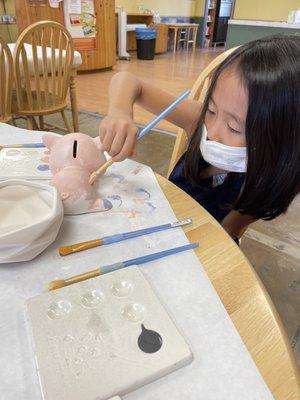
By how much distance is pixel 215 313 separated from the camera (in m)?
0.33

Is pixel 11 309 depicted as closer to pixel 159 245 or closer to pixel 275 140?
pixel 159 245

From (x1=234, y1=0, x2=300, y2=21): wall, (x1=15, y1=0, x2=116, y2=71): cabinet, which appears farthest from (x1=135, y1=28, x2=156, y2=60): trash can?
(x1=234, y1=0, x2=300, y2=21): wall

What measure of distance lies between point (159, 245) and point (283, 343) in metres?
0.18

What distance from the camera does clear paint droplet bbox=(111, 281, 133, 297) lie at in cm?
33

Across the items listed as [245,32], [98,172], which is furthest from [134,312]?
[245,32]

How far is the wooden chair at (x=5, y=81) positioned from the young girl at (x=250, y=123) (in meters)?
0.96

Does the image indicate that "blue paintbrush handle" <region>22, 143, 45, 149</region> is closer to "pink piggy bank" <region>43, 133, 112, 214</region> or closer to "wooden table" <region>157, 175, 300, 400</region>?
"pink piggy bank" <region>43, 133, 112, 214</region>

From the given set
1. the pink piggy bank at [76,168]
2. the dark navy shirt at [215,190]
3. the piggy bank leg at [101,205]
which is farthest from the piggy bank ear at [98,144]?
the dark navy shirt at [215,190]

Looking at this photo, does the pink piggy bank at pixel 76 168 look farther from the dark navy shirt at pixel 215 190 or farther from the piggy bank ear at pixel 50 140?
the dark navy shirt at pixel 215 190

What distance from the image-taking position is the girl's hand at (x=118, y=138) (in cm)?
52

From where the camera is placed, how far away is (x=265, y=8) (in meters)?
4.44

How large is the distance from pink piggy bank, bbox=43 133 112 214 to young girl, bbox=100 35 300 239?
32 mm

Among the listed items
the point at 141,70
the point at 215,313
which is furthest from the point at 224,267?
the point at 141,70

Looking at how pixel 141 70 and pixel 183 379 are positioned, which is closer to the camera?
pixel 183 379
